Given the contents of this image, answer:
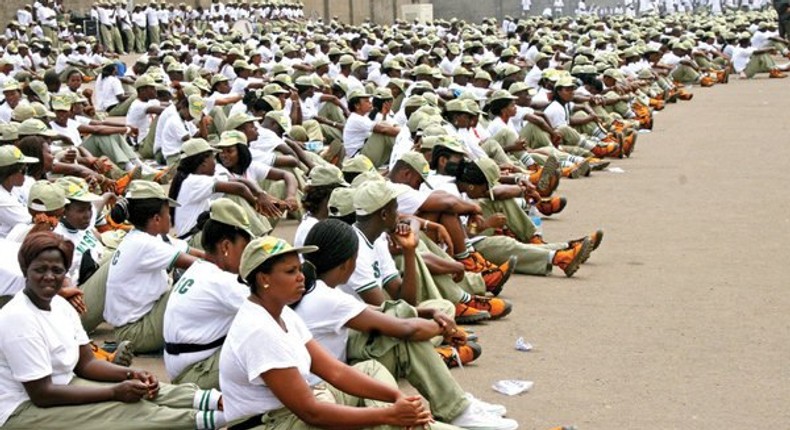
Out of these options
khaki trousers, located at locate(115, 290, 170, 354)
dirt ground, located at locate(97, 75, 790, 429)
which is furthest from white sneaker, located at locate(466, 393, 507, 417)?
khaki trousers, located at locate(115, 290, 170, 354)

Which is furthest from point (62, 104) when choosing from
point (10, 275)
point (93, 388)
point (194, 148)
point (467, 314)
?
point (93, 388)

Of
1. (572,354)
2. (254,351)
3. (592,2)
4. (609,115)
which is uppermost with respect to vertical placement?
(254,351)

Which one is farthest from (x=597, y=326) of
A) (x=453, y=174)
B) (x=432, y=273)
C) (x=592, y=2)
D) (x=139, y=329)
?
(x=592, y=2)

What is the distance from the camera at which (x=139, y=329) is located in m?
7.82

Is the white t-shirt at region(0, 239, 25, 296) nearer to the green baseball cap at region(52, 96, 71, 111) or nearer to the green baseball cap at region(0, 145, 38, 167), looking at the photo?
the green baseball cap at region(0, 145, 38, 167)

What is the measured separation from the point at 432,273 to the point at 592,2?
5298 cm

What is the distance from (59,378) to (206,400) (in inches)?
26.0

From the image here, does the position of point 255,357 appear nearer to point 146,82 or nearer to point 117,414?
point 117,414

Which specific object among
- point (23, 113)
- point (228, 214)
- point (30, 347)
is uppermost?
point (228, 214)

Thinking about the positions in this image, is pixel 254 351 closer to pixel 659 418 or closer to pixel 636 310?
pixel 659 418

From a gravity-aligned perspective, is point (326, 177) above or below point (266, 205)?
above

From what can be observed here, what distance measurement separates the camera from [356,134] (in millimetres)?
15078

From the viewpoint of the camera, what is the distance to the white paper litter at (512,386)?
23.9 ft

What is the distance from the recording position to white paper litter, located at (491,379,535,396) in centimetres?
728
